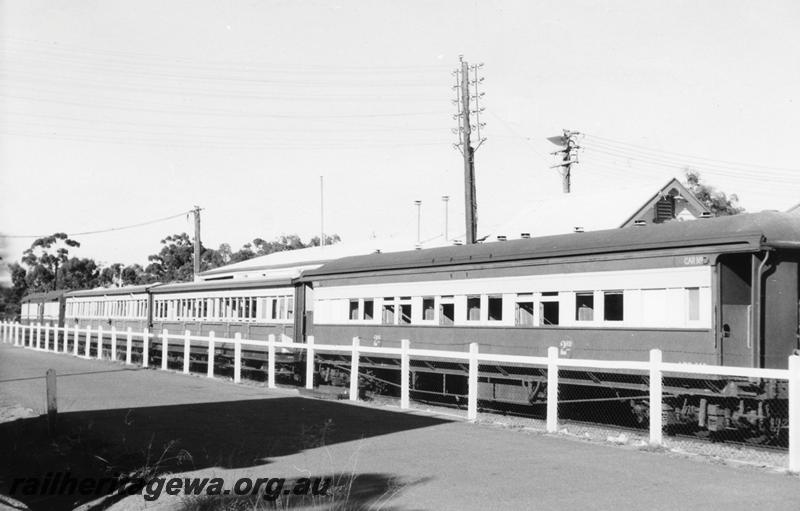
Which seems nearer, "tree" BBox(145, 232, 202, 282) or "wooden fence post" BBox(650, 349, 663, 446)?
"wooden fence post" BBox(650, 349, 663, 446)

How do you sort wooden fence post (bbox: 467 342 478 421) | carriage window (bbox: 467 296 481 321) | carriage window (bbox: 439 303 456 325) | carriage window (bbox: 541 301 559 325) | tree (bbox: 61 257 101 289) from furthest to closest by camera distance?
tree (bbox: 61 257 101 289) → carriage window (bbox: 439 303 456 325) → carriage window (bbox: 467 296 481 321) → carriage window (bbox: 541 301 559 325) → wooden fence post (bbox: 467 342 478 421)

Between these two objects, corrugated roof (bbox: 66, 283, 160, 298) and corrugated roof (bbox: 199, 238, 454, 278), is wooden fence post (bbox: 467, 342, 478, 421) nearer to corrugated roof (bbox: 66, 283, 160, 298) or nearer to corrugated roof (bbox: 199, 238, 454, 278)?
corrugated roof (bbox: 66, 283, 160, 298)

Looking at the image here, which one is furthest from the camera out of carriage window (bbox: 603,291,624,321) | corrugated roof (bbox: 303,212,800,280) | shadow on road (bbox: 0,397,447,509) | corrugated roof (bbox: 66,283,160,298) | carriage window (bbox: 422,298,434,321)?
corrugated roof (bbox: 66,283,160,298)

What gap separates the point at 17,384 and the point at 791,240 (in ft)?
53.0

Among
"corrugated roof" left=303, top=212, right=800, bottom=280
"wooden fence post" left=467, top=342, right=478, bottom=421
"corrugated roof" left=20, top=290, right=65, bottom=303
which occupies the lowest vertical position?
"wooden fence post" left=467, top=342, right=478, bottom=421

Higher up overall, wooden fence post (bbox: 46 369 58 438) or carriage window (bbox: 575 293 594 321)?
carriage window (bbox: 575 293 594 321)

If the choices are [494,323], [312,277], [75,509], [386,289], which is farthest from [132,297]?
[75,509]

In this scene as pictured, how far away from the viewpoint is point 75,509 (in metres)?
8.54

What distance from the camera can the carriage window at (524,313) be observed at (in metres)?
16.0

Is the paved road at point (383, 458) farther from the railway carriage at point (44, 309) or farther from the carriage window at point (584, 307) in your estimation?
the railway carriage at point (44, 309)

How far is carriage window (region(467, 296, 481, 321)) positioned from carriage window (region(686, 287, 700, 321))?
5.01m

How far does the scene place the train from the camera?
12.5 m

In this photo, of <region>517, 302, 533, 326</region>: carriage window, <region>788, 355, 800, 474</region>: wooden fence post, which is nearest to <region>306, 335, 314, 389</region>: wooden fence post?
<region>517, 302, 533, 326</region>: carriage window

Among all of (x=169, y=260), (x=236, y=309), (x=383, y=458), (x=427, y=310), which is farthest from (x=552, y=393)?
(x=169, y=260)
